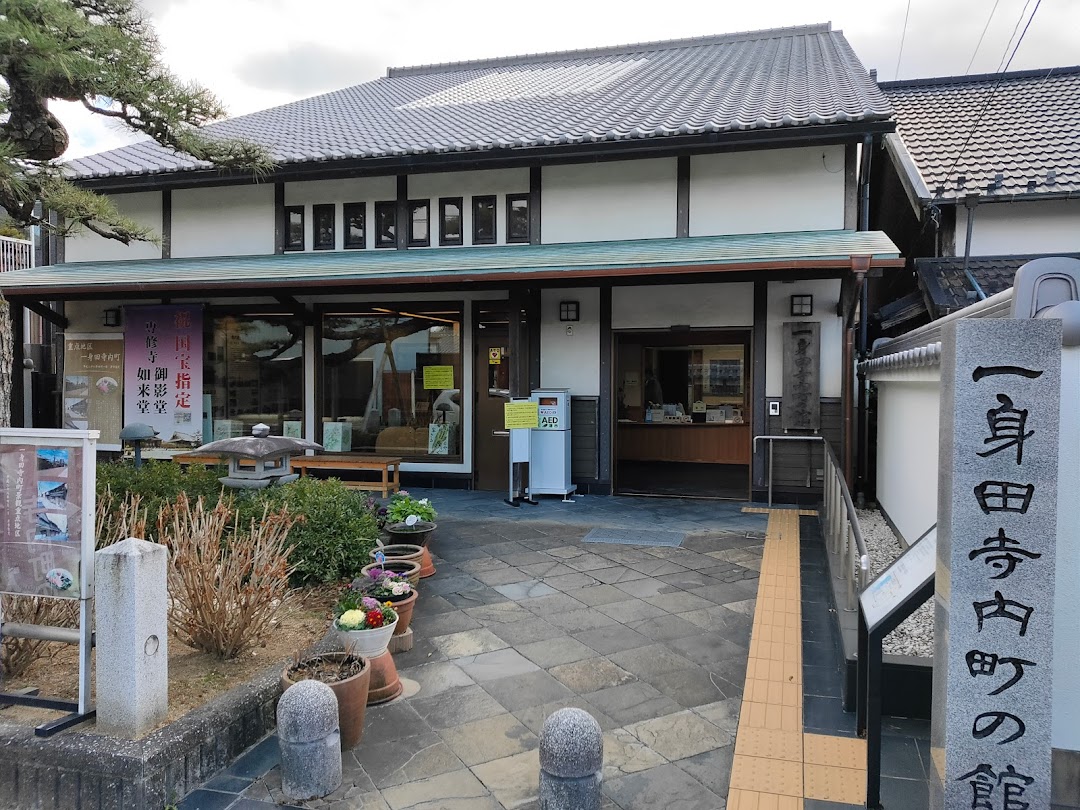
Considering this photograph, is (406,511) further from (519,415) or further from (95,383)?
(95,383)

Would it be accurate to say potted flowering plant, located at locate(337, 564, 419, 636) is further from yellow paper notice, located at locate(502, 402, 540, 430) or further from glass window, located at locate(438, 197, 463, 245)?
glass window, located at locate(438, 197, 463, 245)

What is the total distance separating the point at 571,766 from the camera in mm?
2898

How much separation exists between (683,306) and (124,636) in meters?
8.28

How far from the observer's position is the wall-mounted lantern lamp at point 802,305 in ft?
31.4

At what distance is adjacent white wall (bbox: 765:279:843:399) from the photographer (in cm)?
957

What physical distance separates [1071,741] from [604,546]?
15.3 ft

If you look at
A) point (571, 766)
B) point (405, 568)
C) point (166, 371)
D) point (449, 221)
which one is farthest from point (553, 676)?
point (166, 371)

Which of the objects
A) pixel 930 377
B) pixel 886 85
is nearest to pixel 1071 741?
pixel 930 377

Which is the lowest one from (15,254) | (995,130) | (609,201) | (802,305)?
(802,305)

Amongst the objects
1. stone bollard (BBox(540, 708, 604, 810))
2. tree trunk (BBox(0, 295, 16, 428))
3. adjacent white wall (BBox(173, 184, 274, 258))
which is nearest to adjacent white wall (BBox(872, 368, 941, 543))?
stone bollard (BBox(540, 708, 604, 810))

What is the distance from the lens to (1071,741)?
322 cm

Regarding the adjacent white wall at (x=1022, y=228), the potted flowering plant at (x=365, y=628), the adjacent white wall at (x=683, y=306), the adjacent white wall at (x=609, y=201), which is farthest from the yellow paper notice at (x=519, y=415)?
the adjacent white wall at (x=1022, y=228)

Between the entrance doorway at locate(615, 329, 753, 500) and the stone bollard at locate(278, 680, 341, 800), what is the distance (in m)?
9.98

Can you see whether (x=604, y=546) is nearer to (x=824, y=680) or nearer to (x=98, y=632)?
(x=824, y=680)
